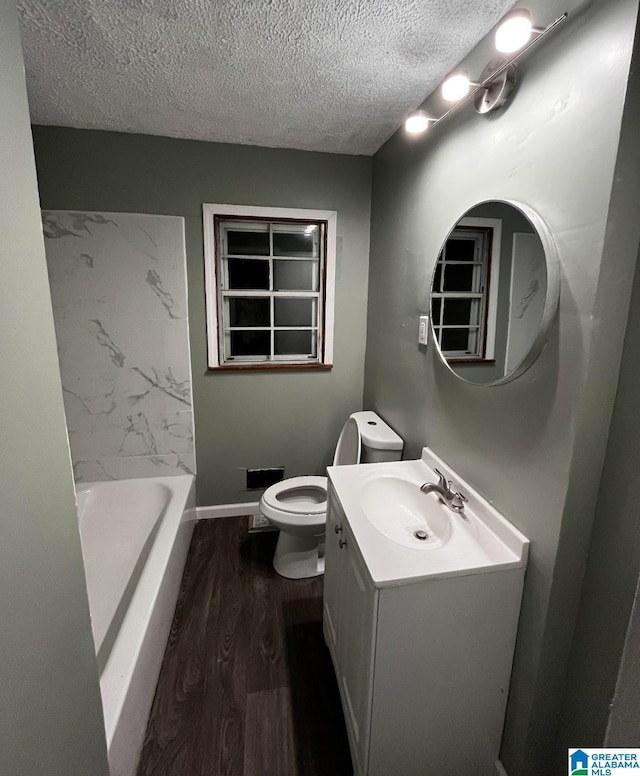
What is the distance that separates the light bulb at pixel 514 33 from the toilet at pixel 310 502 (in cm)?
148

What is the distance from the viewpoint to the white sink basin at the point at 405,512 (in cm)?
135

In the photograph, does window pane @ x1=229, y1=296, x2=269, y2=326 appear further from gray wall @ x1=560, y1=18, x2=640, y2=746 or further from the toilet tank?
gray wall @ x1=560, y1=18, x2=640, y2=746

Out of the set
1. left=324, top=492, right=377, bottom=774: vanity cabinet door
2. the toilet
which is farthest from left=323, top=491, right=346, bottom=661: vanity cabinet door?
the toilet

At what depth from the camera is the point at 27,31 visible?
126cm

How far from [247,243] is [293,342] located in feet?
2.23

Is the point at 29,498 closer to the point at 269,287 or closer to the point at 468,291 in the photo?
the point at 468,291

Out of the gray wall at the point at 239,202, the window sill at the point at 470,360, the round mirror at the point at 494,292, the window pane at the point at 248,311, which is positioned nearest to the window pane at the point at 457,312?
the round mirror at the point at 494,292

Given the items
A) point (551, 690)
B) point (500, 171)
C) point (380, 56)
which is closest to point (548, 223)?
point (500, 171)

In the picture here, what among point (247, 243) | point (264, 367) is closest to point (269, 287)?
point (247, 243)

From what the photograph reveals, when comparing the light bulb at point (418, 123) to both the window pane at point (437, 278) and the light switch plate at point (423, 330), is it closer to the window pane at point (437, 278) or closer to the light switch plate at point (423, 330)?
the window pane at point (437, 278)

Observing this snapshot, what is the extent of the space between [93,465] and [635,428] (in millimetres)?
2652

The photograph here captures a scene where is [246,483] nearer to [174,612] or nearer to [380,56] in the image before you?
[174,612]

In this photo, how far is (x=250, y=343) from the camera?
2539mm

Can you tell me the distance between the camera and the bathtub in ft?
3.95
